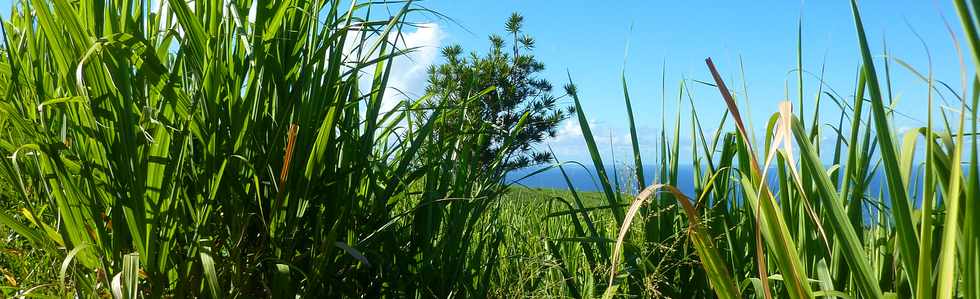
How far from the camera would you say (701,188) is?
1.51 meters

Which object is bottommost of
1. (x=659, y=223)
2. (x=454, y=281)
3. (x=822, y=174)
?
(x=454, y=281)

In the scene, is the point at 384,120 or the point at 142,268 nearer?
the point at 142,268

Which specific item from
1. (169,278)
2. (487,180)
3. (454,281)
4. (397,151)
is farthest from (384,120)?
(169,278)

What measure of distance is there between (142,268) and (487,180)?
67 centimetres

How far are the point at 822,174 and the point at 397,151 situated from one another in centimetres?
91

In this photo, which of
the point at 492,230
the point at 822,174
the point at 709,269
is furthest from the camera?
the point at 492,230

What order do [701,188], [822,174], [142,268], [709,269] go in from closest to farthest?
[822,174]
[709,269]
[142,268]
[701,188]

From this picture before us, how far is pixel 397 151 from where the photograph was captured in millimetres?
1561

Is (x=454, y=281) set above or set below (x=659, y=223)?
below

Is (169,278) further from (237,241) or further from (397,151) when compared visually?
(397,151)

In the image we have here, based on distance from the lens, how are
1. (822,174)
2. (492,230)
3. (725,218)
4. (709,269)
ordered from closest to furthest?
(822,174)
(709,269)
(725,218)
(492,230)

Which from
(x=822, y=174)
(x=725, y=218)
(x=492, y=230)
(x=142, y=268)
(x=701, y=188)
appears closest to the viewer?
(x=822, y=174)

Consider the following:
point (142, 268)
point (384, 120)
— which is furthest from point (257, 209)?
point (384, 120)

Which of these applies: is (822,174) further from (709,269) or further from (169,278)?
(169,278)
